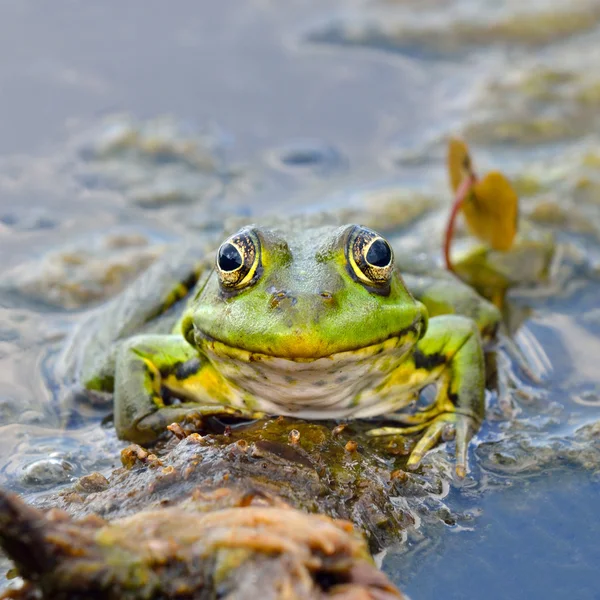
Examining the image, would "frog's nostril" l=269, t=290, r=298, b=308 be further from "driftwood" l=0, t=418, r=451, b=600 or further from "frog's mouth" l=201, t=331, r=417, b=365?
"driftwood" l=0, t=418, r=451, b=600

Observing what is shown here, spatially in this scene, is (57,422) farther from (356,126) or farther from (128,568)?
(356,126)

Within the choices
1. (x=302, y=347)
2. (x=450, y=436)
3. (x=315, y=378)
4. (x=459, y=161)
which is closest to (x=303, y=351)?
(x=302, y=347)

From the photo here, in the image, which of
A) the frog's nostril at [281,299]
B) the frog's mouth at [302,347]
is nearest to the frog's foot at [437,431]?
the frog's mouth at [302,347]

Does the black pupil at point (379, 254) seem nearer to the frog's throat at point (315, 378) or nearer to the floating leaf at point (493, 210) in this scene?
the frog's throat at point (315, 378)

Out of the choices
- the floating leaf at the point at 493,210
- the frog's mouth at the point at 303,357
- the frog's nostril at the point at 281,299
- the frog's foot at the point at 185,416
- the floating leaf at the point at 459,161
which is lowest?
the frog's foot at the point at 185,416

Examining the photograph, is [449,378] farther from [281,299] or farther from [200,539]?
[200,539]

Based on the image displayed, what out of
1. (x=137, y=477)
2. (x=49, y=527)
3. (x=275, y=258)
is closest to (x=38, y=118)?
(x=275, y=258)
